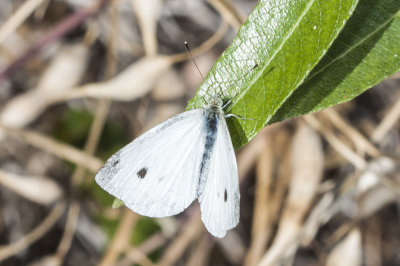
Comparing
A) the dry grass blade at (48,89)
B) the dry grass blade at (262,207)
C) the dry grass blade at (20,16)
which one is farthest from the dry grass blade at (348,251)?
the dry grass blade at (20,16)

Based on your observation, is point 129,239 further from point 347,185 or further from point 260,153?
point 347,185

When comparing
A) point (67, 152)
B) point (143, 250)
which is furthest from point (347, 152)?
point (67, 152)

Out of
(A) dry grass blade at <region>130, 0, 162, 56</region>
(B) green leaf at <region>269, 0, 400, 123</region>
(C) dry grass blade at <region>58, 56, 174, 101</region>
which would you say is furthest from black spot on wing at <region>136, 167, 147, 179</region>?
(A) dry grass blade at <region>130, 0, 162, 56</region>

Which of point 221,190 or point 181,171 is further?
point 181,171

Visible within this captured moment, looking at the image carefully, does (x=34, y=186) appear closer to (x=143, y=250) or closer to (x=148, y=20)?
(x=143, y=250)

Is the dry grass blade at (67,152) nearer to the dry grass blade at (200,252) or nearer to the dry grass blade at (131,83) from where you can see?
the dry grass blade at (131,83)

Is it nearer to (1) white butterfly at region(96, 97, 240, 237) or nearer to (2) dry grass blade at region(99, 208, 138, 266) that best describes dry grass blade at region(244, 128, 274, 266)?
(2) dry grass blade at region(99, 208, 138, 266)

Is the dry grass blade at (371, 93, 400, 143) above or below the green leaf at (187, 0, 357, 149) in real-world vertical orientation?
below

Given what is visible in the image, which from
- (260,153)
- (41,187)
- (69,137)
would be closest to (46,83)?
(69,137)
